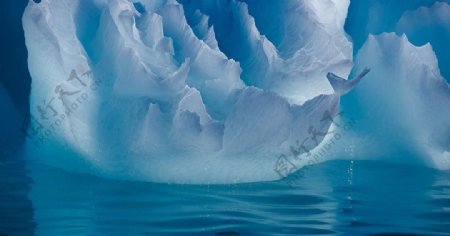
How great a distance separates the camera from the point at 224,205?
3.13 metres

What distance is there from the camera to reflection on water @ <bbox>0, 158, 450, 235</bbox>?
8.80ft

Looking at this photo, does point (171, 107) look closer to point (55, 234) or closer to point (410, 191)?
point (55, 234)

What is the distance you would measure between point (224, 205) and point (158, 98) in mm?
851

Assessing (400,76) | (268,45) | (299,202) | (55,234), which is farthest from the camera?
(400,76)

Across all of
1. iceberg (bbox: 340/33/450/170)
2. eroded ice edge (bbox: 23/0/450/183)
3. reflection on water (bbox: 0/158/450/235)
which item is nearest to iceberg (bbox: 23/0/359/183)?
eroded ice edge (bbox: 23/0/450/183)

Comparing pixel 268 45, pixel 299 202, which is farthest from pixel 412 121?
pixel 299 202

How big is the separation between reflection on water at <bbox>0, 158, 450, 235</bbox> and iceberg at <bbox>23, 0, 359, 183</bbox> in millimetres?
164

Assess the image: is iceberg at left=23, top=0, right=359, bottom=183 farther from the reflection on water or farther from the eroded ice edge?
the reflection on water

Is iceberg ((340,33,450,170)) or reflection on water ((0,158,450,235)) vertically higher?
iceberg ((340,33,450,170))

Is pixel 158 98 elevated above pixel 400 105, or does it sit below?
below

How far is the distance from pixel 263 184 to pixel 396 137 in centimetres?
134

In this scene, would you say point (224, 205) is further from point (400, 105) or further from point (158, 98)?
point (400, 105)

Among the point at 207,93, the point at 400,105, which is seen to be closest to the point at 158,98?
the point at 207,93

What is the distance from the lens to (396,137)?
4496 millimetres
